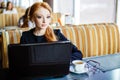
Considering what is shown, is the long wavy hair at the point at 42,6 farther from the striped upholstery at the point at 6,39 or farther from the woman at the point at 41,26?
the striped upholstery at the point at 6,39

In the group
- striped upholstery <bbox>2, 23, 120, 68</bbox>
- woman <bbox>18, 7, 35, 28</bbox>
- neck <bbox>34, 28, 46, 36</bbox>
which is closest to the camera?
neck <bbox>34, 28, 46, 36</bbox>

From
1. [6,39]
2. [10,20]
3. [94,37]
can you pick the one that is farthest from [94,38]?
[10,20]

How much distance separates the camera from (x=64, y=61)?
1.37 metres

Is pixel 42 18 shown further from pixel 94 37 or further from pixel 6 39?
pixel 94 37

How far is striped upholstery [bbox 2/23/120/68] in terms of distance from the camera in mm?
2520

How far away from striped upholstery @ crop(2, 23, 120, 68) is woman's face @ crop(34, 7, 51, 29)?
2.62ft

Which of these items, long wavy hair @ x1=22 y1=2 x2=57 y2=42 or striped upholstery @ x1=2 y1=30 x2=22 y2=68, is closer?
long wavy hair @ x1=22 y1=2 x2=57 y2=42

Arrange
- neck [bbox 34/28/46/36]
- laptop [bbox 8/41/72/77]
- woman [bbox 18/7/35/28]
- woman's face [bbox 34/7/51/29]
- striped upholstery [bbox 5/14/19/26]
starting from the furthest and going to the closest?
striped upholstery [bbox 5/14/19/26] → woman [bbox 18/7/35/28] → neck [bbox 34/28/46/36] → woman's face [bbox 34/7/51/29] → laptop [bbox 8/41/72/77]

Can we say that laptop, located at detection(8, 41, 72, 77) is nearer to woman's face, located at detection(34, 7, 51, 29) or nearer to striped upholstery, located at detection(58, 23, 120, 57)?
woman's face, located at detection(34, 7, 51, 29)

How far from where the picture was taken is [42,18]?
165cm

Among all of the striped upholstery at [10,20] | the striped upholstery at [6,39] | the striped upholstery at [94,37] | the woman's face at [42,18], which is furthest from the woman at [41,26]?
the striped upholstery at [10,20]

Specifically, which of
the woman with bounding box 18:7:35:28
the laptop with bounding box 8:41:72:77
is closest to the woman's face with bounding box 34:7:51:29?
the woman with bounding box 18:7:35:28

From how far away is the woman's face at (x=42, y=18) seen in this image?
5.37 ft

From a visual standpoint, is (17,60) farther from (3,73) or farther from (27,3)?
(27,3)
